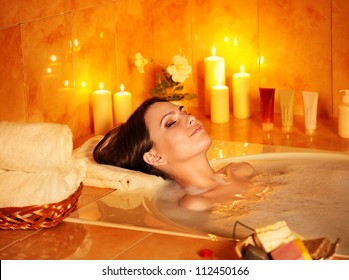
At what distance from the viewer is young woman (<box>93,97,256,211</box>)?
2.43 metres

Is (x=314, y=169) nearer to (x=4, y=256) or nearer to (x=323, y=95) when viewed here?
(x=323, y=95)

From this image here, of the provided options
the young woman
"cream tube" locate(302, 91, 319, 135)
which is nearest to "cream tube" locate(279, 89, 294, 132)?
"cream tube" locate(302, 91, 319, 135)

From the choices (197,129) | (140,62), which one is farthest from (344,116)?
(140,62)

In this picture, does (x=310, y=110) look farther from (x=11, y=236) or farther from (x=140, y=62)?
(x=11, y=236)

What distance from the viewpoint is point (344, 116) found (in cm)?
296

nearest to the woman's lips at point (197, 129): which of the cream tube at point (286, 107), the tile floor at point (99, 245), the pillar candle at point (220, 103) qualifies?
the tile floor at point (99, 245)

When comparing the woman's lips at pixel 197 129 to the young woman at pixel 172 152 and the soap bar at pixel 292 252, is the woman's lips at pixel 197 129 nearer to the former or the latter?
the young woman at pixel 172 152

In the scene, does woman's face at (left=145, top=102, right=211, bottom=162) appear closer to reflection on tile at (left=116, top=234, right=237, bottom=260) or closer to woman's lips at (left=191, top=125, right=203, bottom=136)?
woman's lips at (left=191, top=125, right=203, bottom=136)

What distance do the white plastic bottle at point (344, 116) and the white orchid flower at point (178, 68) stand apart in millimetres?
676

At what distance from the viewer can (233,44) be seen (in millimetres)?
3404

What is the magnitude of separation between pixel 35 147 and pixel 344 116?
4.48 feet

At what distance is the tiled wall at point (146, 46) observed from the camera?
2793 millimetres

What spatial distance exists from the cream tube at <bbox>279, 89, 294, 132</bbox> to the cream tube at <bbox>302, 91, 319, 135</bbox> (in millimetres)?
56
